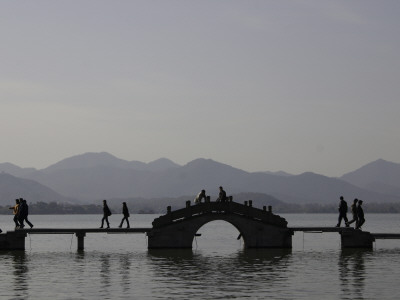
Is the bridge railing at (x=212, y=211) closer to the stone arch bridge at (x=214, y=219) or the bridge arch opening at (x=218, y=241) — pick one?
the stone arch bridge at (x=214, y=219)

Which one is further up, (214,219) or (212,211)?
(212,211)

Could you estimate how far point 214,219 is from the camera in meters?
50.9

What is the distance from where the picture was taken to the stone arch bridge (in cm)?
5094

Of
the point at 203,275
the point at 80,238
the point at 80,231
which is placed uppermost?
the point at 80,231

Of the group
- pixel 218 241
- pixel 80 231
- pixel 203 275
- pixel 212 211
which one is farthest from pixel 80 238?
pixel 218 241

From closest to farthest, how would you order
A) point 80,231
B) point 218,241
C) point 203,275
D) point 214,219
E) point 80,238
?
point 203,275 < point 214,219 < point 80,231 < point 80,238 < point 218,241

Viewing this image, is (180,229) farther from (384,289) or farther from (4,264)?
(384,289)

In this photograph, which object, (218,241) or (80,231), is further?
(218,241)

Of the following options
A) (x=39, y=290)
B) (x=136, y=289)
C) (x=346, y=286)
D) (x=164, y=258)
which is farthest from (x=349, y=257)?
(x=39, y=290)

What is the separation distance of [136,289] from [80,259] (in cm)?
1606

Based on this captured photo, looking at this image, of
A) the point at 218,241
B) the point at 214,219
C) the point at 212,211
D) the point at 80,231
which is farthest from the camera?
the point at 218,241

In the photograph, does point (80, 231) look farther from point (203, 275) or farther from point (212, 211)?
point (203, 275)

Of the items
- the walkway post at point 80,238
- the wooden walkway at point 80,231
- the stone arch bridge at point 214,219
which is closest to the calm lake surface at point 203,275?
the stone arch bridge at point 214,219

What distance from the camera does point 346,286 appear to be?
32094 millimetres
